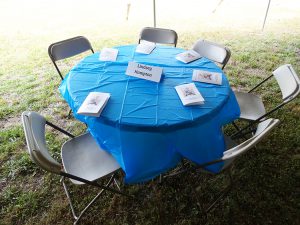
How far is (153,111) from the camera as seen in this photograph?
6.37 feet

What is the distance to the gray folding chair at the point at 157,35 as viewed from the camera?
366 centimetres

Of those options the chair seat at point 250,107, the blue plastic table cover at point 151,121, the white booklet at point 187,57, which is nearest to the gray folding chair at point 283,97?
the chair seat at point 250,107

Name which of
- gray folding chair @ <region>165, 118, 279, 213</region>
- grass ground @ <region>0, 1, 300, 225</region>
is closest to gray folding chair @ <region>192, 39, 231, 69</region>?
grass ground @ <region>0, 1, 300, 225</region>

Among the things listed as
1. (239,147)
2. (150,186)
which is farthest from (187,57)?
(150,186)

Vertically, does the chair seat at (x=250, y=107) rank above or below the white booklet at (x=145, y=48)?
below

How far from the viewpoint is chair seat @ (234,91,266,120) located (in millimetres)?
2671

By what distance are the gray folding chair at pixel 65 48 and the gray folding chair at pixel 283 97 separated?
6.96 feet

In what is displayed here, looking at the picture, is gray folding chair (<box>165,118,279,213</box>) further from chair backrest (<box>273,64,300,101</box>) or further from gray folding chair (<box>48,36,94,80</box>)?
gray folding chair (<box>48,36,94,80</box>)

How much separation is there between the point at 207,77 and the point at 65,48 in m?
1.86

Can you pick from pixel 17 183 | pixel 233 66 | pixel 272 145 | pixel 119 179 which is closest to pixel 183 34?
pixel 233 66

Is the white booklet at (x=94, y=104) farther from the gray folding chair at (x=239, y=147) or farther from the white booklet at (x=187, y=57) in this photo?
the white booklet at (x=187, y=57)

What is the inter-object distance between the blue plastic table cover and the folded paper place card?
5cm

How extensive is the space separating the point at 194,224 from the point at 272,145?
4.81 feet

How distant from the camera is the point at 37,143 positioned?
178cm
